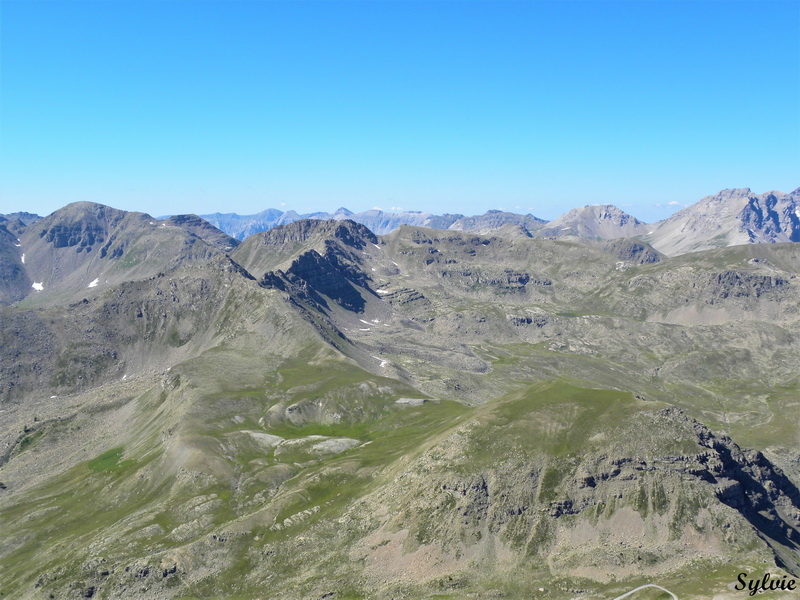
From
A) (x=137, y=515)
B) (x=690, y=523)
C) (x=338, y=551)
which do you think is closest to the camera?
(x=690, y=523)

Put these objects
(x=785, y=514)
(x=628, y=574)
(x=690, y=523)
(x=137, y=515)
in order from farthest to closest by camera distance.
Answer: (x=137, y=515)
(x=785, y=514)
(x=690, y=523)
(x=628, y=574)

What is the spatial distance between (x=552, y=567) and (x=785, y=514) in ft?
260

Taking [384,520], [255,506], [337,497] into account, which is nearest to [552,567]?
[384,520]

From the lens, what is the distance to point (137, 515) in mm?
175250

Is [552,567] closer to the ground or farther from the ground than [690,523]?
closer to the ground

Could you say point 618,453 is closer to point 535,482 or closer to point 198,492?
point 535,482

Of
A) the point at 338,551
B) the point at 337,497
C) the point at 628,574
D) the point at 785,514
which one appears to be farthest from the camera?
the point at 337,497

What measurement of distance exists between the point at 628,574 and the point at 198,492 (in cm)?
13833

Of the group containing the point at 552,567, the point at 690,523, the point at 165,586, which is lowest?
the point at 165,586

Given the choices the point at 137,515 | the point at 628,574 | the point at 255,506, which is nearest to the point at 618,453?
the point at 628,574

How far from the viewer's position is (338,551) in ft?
454

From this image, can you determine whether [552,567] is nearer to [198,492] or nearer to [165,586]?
[165,586]

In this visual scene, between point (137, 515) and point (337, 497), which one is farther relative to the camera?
point (137, 515)

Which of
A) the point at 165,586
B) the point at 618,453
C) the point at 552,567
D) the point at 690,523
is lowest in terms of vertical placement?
the point at 165,586
